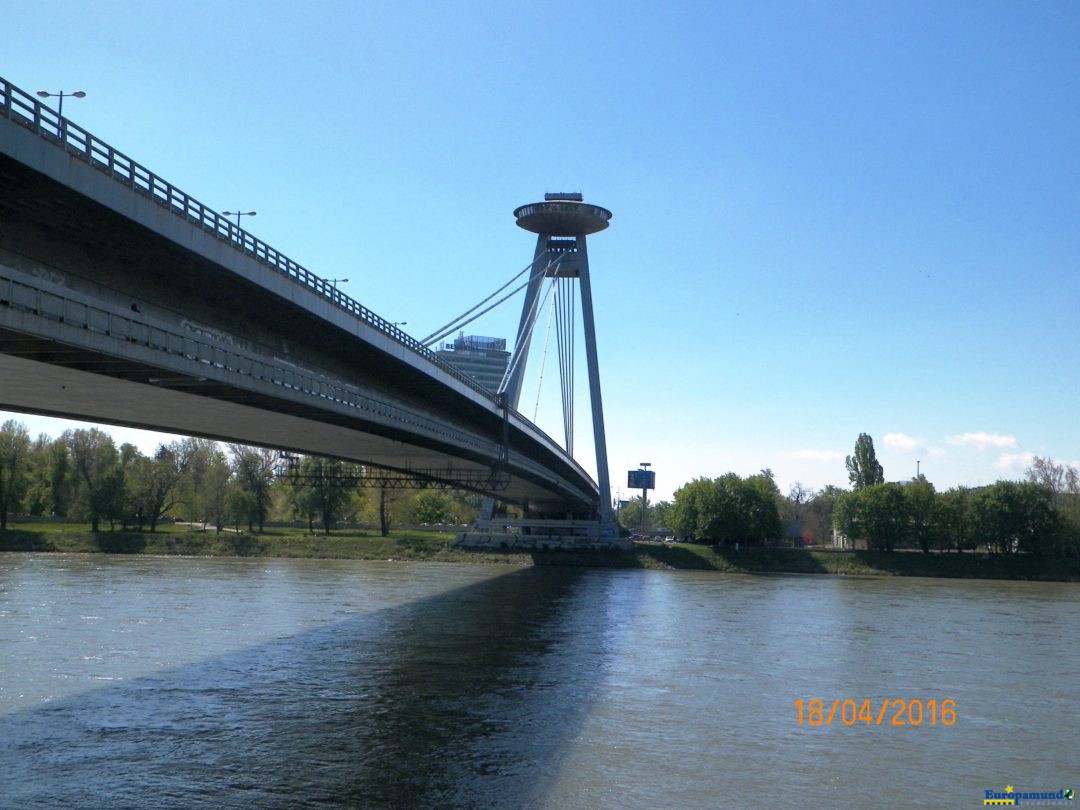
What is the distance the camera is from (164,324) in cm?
1802

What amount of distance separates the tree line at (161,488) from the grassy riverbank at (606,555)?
4746mm

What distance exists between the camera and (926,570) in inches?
2837

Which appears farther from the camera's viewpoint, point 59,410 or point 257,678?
point 59,410

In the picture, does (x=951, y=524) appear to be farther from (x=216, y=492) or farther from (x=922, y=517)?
(x=216, y=492)

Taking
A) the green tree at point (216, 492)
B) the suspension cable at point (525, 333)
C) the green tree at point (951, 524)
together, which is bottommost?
Result: the green tree at point (951, 524)

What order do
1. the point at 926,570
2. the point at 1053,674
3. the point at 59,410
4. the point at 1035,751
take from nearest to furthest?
the point at 1035,751 → the point at 1053,674 → the point at 59,410 → the point at 926,570

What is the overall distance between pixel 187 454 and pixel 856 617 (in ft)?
247

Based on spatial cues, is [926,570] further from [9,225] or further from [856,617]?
[9,225]

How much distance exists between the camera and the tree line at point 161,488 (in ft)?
263

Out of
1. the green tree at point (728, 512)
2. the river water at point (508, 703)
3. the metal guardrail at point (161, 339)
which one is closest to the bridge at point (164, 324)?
the metal guardrail at point (161, 339)

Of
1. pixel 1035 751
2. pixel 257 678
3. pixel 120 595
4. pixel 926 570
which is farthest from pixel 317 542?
pixel 1035 751

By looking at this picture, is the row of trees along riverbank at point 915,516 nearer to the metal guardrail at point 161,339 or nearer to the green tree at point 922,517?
the green tree at point 922,517

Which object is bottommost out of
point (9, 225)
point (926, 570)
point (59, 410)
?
point (926, 570)

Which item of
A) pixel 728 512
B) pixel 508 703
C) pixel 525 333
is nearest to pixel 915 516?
pixel 728 512
